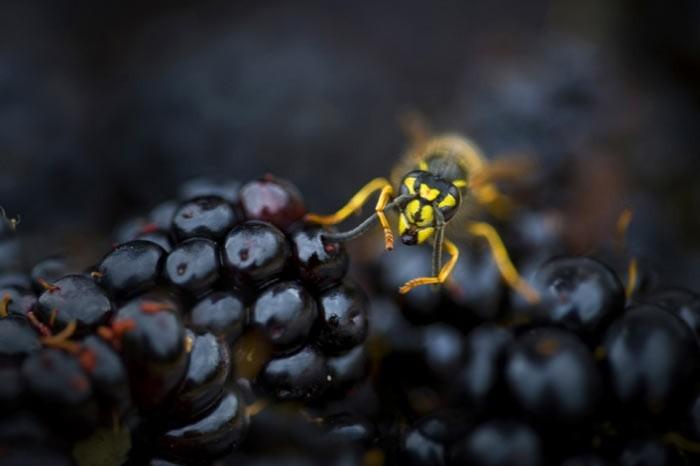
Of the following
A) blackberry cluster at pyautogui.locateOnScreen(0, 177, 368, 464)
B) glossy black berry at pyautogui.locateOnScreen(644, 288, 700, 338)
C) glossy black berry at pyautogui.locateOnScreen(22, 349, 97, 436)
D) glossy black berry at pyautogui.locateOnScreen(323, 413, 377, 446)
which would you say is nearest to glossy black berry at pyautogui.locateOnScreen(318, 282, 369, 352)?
blackberry cluster at pyautogui.locateOnScreen(0, 177, 368, 464)

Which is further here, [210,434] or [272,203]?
[272,203]

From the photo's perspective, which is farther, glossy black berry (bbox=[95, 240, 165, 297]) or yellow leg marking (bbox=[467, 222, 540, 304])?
yellow leg marking (bbox=[467, 222, 540, 304])

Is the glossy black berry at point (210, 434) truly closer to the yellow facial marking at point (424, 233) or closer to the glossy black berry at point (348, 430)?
the glossy black berry at point (348, 430)

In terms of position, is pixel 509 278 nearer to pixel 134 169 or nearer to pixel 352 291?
pixel 352 291

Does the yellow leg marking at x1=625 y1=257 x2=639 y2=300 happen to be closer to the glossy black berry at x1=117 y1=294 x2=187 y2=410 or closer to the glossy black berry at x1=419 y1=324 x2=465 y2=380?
the glossy black berry at x1=419 y1=324 x2=465 y2=380

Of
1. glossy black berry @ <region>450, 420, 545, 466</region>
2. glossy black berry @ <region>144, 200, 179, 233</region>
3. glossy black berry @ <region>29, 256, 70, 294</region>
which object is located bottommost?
glossy black berry @ <region>450, 420, 545, 466</region>

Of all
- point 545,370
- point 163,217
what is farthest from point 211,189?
point 545,370

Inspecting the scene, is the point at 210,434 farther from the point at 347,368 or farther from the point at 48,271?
the point at 48,271
